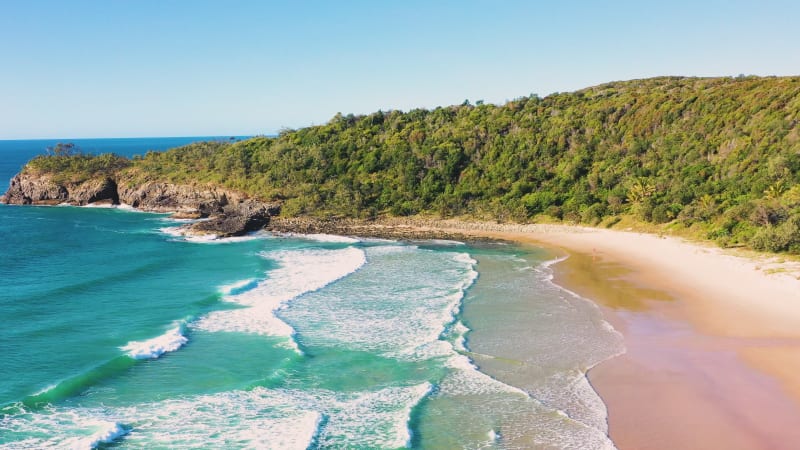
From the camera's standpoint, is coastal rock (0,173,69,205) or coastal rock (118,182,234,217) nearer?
coastal rock (118,182,234,217)

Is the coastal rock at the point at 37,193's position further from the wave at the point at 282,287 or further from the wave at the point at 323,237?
the wave at the point at 282,287

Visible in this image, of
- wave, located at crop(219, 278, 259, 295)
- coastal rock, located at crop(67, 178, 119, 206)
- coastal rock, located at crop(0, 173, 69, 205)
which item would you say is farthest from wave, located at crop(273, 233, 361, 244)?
coastal rock, located at crop(0, 173, 69, 205)

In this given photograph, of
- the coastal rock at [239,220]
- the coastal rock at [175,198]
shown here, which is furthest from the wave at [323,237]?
the coastal rock at [175,198]

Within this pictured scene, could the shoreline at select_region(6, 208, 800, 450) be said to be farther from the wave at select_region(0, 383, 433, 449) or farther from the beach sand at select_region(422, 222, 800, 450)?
the wave at select_region(0, 383, 433, 449)

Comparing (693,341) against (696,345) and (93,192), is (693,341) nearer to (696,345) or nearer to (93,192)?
(696,345)

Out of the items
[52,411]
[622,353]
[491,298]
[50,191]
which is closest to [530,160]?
[491,298]

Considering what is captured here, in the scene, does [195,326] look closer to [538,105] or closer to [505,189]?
[505,189]
